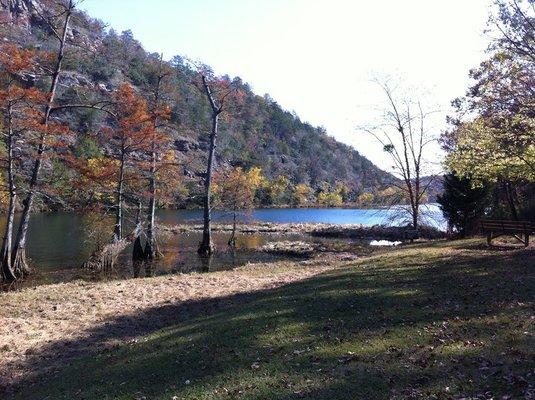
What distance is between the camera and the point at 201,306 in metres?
15.1

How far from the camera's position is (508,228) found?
2092 centimetres

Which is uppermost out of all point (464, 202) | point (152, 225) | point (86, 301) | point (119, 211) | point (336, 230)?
point (464, 202)

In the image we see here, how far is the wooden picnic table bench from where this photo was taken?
20.1 meters

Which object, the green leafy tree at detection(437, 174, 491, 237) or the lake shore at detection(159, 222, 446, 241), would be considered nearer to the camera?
the green leafy tree at detection(437, 174, 491, 237)

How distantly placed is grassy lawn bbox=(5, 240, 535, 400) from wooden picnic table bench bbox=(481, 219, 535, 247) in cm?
659

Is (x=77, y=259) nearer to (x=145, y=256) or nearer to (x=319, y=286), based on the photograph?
(x=145, y=256)

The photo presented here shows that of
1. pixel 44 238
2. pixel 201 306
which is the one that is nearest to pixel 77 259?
pixel 44 238

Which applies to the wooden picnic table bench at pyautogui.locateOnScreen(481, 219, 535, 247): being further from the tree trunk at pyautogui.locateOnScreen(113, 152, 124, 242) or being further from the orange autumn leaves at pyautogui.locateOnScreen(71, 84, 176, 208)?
the orange autumn leaves at pyautogui.locateOnScreen(71, 84, 176, 208)

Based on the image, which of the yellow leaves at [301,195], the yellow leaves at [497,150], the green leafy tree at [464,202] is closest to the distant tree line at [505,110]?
the yellow leaves at [497,150]

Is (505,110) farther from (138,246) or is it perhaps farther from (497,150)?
(138,246)

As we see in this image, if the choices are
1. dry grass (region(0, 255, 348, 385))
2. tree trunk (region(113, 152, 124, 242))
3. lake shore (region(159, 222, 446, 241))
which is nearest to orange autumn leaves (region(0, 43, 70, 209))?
tree trunk (region(113, 152, 124, 242))

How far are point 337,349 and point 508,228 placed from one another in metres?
15.7

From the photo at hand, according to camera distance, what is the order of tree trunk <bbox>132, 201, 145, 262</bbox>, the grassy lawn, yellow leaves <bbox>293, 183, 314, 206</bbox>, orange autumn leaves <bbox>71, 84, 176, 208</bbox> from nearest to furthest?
the grassy lawn → orange autumn leaves <bbox>71, 84, 176, 208</bbox> → tree trunk <bbox>132, 201, 145, 262</bbox> → yellow leaves <bbox>293, 183, 314, 206</bbox>

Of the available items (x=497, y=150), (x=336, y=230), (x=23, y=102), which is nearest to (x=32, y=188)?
(x=23, y=102)
